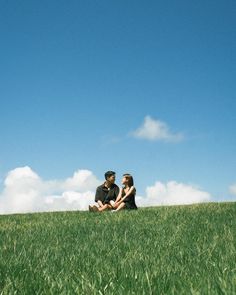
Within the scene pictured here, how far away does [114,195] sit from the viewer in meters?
20.9

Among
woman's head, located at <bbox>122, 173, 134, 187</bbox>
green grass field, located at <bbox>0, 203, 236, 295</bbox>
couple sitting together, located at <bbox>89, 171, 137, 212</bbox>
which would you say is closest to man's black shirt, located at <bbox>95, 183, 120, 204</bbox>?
couple sitting together, located at <bbox>89, 171, 137, 212</bbox>

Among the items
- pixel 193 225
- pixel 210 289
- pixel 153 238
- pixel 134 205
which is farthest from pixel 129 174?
pixel 210 289

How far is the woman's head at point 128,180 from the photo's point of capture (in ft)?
65.2

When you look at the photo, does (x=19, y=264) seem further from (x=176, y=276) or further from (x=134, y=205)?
(x=134, y=205)

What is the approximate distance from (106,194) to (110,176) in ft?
3.22

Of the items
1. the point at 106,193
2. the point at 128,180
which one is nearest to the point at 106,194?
the point at 106,193

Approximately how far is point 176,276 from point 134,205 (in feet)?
52.0

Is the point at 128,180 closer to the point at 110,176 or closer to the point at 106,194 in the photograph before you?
the point at 110,176

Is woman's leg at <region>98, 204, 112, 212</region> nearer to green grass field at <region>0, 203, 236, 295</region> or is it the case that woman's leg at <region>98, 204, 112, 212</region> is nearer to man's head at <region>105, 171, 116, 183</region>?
man's head at <region>105, 171, 116, 183</region>

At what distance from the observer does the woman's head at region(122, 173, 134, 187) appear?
1986 centimetres

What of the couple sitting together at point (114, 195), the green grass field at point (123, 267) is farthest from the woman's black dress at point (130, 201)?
the green grass field at point (123, 267)

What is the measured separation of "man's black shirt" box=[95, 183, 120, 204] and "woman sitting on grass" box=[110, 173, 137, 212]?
0.57 meters

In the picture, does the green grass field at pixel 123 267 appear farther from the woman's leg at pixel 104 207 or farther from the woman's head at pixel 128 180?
the woman's leg at pixel 104 207

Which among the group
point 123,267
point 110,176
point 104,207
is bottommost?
point 123,267
